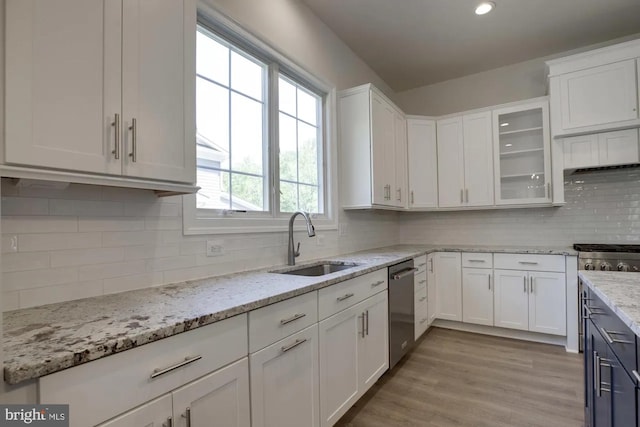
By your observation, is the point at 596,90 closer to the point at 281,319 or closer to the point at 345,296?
the point at 345,296

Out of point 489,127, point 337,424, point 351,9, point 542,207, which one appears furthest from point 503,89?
point 337,424

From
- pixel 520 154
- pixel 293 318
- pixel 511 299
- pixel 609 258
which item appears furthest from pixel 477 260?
pixel 293 318

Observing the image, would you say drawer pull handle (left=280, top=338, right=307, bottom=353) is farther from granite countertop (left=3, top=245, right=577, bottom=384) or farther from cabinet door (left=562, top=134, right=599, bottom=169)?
cabinet door (left=562, top=134, right=599, bottom=169)

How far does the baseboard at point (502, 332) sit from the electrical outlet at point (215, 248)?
2.91 metres

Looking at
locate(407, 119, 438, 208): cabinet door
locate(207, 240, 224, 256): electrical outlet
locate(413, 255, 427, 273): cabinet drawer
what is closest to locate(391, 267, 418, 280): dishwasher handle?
locate(413, 255, 427, 273): cabinet drawer

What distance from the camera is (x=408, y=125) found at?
396 centimetres

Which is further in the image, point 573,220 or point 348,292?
point 573,220

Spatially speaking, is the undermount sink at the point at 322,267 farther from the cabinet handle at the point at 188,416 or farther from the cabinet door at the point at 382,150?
the cabinet handle at the point at 188,416

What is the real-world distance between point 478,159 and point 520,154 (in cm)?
43

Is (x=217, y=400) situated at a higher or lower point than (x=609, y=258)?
lower

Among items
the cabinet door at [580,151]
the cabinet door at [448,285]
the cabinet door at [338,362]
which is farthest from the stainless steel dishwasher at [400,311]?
the cabinet door at [580,151]

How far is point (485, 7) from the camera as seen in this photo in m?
Result: 2.83

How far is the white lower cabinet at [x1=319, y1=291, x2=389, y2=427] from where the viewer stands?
1771mm

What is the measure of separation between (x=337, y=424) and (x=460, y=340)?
192cm
